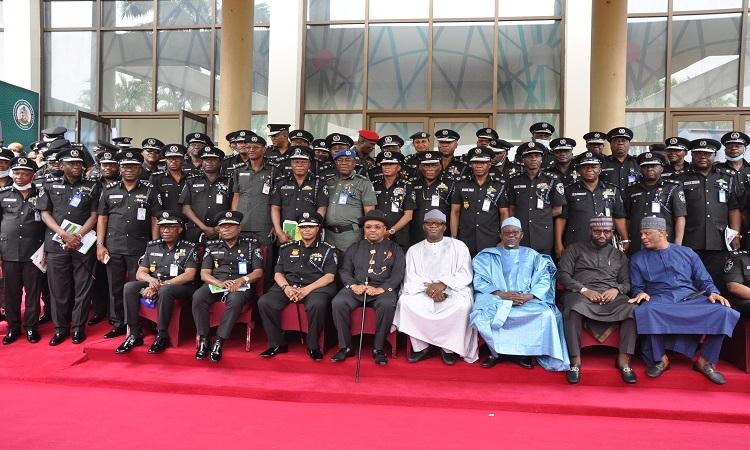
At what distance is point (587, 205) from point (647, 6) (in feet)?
19.4

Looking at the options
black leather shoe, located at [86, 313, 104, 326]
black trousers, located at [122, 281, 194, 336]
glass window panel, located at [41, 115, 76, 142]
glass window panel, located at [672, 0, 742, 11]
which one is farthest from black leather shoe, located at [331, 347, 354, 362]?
glass window panel, located at [41, 115, 76, 142]

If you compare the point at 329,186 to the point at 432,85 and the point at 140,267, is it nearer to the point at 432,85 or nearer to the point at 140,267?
the point at 140,267

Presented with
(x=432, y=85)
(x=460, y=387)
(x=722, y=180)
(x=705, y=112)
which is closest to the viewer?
(x=460, y=387)

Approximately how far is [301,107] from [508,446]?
8034 mm

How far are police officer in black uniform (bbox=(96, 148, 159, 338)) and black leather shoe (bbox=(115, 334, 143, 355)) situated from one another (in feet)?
1.88

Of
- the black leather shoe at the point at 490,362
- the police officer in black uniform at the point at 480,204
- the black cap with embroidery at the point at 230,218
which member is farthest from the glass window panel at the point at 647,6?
the black cap with embroidery at the point at 230,218

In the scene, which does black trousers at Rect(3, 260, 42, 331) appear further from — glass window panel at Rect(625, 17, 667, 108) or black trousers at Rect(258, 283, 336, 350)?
glass window panel at Rect(625, 17, 667, 108)

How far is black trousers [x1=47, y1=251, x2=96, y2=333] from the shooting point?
591cm

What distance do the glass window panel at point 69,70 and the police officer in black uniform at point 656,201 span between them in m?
10.3

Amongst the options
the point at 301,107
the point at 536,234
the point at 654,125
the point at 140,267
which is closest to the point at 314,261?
the point at 140,267

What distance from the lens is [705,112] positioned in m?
9.61

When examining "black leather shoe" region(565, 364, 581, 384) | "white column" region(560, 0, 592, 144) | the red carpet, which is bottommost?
the red carpet

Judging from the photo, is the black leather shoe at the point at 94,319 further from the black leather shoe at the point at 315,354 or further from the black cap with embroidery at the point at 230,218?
the black leather shoe at the point at 315,354

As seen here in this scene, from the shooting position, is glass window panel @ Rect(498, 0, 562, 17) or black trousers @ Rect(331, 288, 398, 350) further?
glass window panel @ Rect(498, 0, 562, 17)
